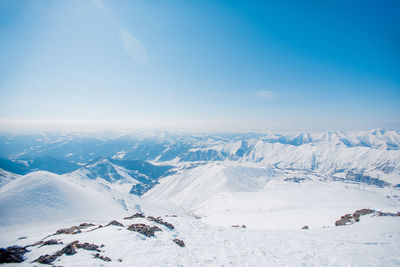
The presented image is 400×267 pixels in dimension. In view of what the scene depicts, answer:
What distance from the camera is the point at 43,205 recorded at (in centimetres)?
4609

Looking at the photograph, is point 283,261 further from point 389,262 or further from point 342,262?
point 389,262

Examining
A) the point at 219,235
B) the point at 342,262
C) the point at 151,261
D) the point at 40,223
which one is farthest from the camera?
the point at 40,223

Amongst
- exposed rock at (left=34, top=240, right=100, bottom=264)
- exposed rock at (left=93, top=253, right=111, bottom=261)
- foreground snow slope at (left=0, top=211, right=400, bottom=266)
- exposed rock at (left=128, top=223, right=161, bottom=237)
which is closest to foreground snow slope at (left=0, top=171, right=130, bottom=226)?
exposed rock at (left=128, top=223, right=161, bottom=237)

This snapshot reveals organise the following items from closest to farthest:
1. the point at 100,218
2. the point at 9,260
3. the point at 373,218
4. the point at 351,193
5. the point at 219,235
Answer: the point at 9,260 → the point at 219,235 → the point at 373,218 → the point at 100,218 → the point at 351,193

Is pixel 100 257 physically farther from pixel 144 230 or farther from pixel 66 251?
pixel 144 230

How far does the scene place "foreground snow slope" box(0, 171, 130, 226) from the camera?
40891 millimetres

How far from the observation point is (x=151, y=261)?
12.9 metres

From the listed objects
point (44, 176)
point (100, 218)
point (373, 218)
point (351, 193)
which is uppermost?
point (373, 218)

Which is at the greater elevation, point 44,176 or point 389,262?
point 389,262

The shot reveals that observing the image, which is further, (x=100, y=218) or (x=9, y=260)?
(x=100, y=218)

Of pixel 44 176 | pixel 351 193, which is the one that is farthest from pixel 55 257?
pixel 351 193

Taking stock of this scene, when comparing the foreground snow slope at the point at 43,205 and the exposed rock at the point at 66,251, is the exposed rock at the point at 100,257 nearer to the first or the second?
the exposed rock at the point at 66,251

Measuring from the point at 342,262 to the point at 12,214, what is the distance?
6195 centimetres

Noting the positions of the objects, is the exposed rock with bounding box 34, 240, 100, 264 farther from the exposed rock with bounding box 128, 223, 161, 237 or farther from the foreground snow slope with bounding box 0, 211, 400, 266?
the exposed rock with bounding box 128, 223, 161, 237
